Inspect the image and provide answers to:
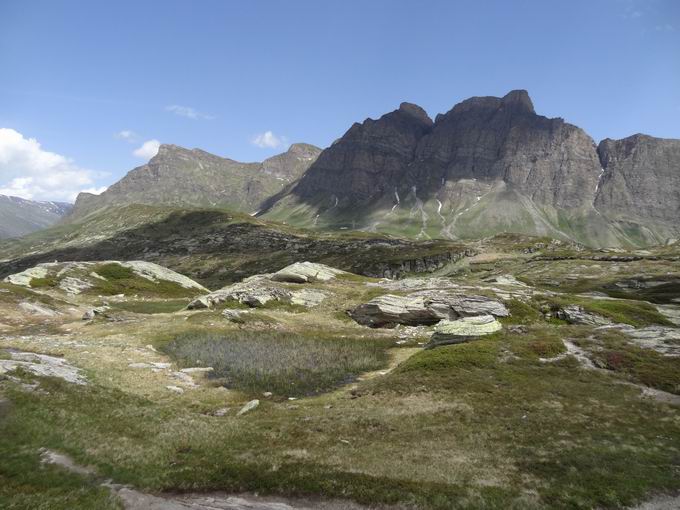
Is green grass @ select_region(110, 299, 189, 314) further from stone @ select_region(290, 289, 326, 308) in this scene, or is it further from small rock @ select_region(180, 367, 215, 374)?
small rock @ select_region(180, 367, 215, 374)

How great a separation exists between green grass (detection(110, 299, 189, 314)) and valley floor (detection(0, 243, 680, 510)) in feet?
72.4

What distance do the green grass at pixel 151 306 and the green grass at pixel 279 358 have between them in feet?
87.9

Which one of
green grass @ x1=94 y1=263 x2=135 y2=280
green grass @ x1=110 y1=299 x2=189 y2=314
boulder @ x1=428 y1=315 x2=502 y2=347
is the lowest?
green grass @ x1=110 y1=299 x2=189 y2=314

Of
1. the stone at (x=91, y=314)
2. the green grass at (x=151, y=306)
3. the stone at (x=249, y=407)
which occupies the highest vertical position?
the stone at (x=91, y=314)

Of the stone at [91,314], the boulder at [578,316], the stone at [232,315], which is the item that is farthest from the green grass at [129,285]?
the boulder at [578,316]

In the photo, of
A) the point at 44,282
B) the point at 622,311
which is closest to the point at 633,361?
the point at 622,311

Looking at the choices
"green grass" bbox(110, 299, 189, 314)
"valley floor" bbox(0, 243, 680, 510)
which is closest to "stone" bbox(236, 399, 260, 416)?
"valley floor" bbox(0, 243, 680, 510)

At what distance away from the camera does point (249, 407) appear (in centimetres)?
2991

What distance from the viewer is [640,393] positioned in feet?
103

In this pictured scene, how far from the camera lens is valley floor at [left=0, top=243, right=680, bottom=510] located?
1809cm

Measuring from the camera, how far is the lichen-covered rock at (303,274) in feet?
307

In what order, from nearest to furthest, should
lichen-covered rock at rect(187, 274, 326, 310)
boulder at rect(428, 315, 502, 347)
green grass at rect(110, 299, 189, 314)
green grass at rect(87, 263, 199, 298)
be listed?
boulder at rect(428, 315, 502, 347), lichen-covered rock at rect(187, 274, 326, 310), green grass at rect(110, 299, 189, 314), green grass at rect(87, 263, 199, 298)

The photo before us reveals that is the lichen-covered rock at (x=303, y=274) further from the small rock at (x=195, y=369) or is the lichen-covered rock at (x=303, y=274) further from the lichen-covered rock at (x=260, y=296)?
the small rock at (x=195, y=369)

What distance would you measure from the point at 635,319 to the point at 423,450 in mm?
60489
